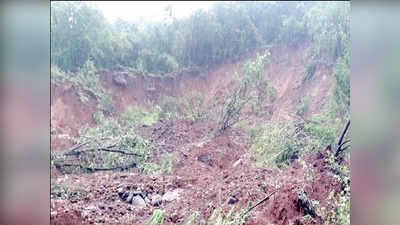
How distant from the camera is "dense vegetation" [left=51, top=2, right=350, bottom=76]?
Answer: 332 cm

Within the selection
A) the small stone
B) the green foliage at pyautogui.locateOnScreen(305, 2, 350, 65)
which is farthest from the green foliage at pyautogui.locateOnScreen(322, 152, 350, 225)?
the small stone

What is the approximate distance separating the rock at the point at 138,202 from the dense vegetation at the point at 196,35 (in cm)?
118

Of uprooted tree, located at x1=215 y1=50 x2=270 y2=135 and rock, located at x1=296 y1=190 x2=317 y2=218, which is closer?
rock, located at x1=296 y1=190 x2=317 y2=218

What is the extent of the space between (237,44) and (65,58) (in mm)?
1638

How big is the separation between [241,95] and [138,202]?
4.10 feet

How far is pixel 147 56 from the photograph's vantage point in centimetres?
346

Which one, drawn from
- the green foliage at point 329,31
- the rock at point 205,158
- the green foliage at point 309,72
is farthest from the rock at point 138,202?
the green foliage at point 329,31

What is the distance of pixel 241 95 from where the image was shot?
123 inches

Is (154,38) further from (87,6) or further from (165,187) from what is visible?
(165,187)

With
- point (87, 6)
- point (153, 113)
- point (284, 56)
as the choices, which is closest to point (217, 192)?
point (153, 113)

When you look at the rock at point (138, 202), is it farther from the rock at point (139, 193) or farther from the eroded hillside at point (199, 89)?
the eroded hillside at point (199, 89)

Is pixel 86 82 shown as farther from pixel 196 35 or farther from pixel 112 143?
pixel 196 35

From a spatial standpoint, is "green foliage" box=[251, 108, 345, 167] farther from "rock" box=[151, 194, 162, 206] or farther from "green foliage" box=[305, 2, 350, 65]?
"rock" box=[151, 194, 162, 206]
